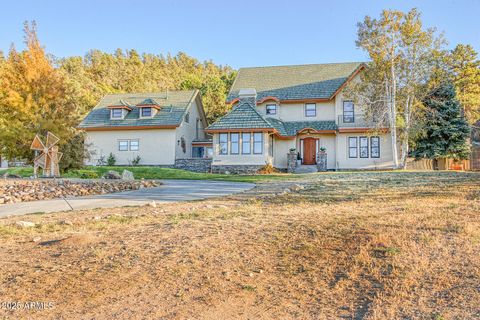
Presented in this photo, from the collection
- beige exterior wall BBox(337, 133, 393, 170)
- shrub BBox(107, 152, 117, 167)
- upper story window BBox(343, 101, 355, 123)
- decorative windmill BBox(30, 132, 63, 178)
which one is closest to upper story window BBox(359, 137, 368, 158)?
beige exterior wall BBox(337, 133, 393, 170)

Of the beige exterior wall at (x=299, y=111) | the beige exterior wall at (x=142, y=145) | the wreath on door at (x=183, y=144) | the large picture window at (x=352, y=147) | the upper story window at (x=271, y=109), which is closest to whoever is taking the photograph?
the large picture window at (x=352, y=147)

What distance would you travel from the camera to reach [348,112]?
2698 cm

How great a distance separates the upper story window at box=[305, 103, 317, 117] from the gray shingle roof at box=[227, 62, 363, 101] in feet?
2.15

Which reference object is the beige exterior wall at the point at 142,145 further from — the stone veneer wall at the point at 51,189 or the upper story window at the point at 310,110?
the stone veneer wall at the point at 51,189

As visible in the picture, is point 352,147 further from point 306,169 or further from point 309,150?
point 306,169

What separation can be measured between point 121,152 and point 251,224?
24.9 meters

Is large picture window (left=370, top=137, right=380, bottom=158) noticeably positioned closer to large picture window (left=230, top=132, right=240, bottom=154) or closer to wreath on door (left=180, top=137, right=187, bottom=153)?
large picture window (left=230, top=132, right=240, bottom=154)

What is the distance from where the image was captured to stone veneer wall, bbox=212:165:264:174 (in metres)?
24.9

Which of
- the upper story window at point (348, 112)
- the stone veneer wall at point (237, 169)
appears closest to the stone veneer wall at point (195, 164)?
the stone veneer wall at point (237, 169)

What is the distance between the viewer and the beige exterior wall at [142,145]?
1125 inches

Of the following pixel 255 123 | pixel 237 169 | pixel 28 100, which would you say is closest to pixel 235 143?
pixel 237 169

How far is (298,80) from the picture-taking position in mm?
30188

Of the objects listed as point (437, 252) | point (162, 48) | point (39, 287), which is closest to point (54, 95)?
point (39, 287)

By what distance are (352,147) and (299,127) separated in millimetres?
3906
